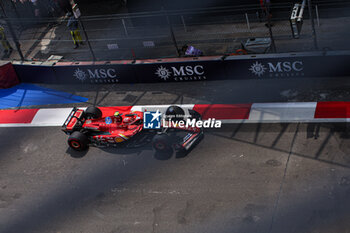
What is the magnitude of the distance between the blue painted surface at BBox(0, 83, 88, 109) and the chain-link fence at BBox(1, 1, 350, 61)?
1.84 metres

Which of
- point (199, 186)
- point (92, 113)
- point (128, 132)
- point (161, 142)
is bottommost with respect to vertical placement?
point (199, 186)

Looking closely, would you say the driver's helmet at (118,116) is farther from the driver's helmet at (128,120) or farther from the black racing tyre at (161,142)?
the black racing tyre at (161,142)

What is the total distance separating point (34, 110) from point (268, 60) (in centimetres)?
792

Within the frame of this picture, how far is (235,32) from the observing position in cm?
1569

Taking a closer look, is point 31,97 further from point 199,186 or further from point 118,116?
point 199,186

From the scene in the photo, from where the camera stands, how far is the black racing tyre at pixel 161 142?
35.4ft

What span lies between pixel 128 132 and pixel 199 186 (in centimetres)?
266

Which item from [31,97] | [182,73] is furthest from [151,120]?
[31,97]

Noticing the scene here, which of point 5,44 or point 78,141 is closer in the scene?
point 78,141

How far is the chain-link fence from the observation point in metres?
14.7

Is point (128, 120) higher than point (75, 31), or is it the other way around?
point (75, 31)

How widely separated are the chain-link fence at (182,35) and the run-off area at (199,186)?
4.59m

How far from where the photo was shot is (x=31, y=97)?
15.3 metres

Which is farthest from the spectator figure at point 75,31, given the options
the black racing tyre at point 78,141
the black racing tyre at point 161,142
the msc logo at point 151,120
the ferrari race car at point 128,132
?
the black racing tyre at point 161,142
